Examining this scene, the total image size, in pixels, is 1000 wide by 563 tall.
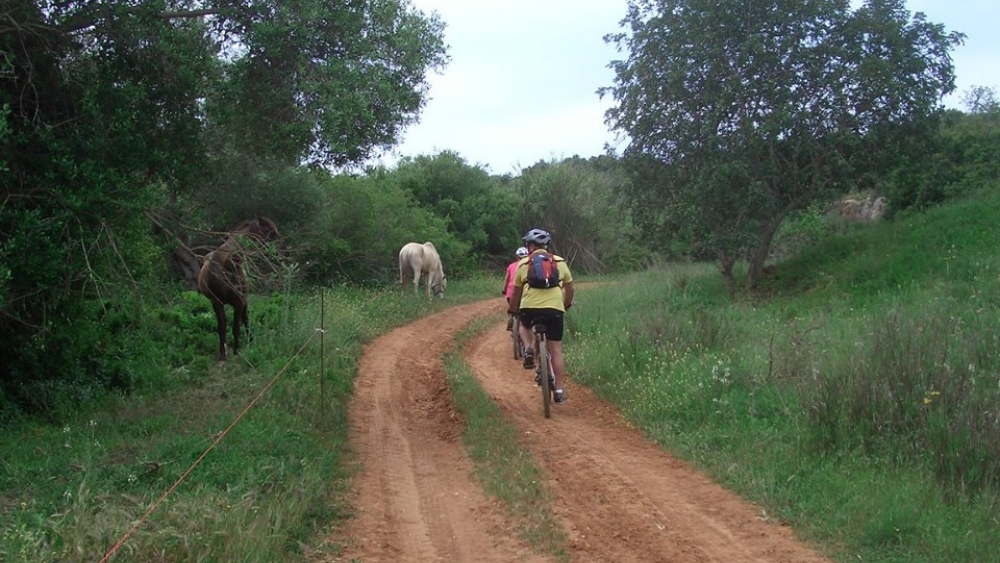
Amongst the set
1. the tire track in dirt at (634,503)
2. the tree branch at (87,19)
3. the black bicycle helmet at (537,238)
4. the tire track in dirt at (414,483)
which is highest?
the tree branch at (87,19)

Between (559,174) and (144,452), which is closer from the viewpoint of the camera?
(144,452)

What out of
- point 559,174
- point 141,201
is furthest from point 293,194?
point 559,174

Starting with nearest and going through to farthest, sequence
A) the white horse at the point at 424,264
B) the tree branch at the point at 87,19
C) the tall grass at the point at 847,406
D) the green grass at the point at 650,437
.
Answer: the green grass at the point at 650,437 → the tall grass at the point at 847,406 → the tree branch at the point at 87,19 → the white horse at the point at 424,264

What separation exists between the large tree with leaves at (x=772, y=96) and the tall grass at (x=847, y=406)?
4.30 m

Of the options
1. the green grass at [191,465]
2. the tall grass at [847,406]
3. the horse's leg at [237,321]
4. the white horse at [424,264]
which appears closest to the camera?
the green grass at [191,465]

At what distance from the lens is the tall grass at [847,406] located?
5.49 metres

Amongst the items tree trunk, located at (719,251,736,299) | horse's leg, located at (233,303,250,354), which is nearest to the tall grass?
tree trunk, located at (719,251,736,299)

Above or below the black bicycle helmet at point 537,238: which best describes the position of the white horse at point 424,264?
below

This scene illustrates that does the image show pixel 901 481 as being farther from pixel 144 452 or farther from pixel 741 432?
pixel 144 452

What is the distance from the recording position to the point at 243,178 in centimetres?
2128

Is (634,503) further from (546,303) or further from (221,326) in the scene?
(221,326)

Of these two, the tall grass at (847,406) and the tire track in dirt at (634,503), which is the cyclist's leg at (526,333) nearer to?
the tire track in dirt at (634,503)

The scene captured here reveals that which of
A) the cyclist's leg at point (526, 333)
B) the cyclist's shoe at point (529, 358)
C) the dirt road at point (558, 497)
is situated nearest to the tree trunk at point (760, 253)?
the dirt road at point (558, 497)

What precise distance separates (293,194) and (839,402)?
703 inches
